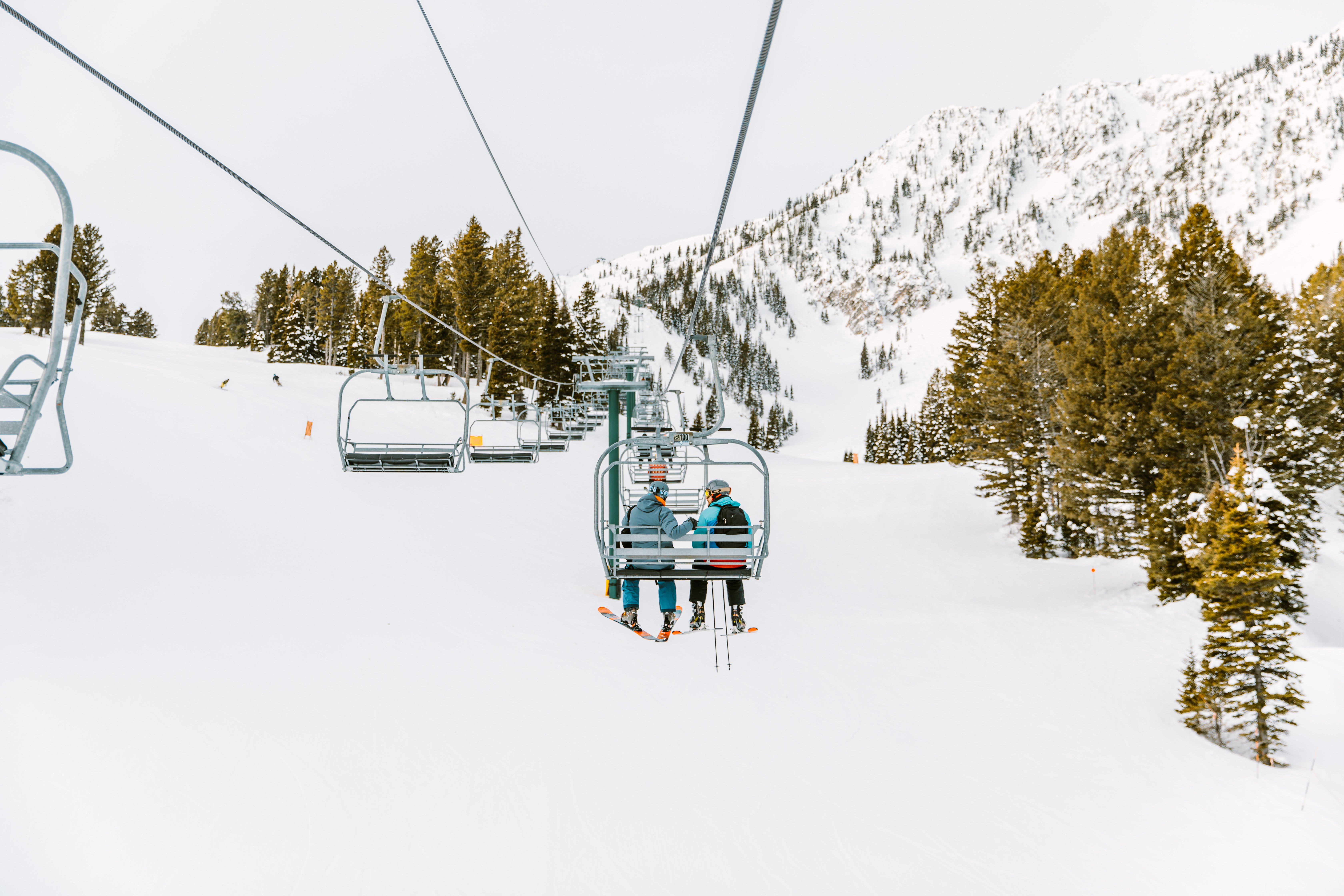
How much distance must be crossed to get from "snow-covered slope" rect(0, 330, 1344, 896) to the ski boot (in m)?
3.52

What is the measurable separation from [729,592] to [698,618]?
2.84 feet

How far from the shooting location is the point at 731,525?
6.72 meters

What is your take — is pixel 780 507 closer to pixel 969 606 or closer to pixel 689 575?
pixel 969 606

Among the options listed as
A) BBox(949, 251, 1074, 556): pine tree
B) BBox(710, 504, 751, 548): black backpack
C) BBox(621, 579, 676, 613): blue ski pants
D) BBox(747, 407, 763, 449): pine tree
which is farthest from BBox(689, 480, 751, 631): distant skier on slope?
BBox(747, 407, 763, 449): pine tree

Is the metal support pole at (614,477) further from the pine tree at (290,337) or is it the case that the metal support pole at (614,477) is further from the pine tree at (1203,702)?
the pine tree at (290,337)

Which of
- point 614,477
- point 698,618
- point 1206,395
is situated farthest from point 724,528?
point 1206,395

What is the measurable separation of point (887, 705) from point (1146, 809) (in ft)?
14.1

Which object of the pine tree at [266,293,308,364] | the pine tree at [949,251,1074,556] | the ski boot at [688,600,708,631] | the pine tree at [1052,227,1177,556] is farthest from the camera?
the pine tree at [266,293,308,364]

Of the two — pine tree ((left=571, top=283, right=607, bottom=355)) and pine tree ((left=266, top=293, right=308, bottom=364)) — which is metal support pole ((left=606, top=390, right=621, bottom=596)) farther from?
pine tree ((left=266, top=293, right=308, bottom=364))

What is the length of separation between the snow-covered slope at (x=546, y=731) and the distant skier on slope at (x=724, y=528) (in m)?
4.60

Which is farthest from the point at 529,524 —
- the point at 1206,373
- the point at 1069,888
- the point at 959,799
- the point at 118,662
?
the point at 1206,373

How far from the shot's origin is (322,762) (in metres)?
10.3

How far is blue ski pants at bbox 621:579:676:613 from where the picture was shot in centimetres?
809

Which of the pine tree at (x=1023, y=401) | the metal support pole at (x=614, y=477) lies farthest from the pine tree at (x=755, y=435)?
the metal support pole at (x=614, y=477)
